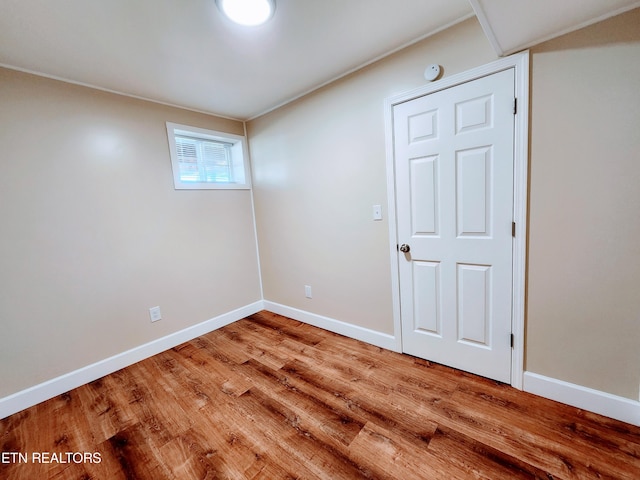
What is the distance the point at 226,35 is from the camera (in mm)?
1593

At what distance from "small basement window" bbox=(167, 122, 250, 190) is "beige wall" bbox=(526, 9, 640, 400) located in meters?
2.70

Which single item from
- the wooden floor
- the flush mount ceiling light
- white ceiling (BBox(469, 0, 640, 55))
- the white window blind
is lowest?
the wooden floor

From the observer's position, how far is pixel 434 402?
5.37 ft

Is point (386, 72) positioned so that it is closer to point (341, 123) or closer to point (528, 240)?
point (341, 123)

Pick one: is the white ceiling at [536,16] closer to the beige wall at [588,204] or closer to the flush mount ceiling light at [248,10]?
the beige wall at [588,204]

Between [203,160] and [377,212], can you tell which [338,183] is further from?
[203,160]

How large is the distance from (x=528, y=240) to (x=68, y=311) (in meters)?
3.25

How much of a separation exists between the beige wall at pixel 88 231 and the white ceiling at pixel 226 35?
310 millimetres

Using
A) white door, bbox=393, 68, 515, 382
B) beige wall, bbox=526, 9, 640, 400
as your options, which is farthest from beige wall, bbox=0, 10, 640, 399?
white door, bbox=393, 68, 515, 382

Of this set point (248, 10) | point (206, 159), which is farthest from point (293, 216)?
point (248, 10)

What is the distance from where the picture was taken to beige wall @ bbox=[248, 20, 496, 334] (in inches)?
73.3

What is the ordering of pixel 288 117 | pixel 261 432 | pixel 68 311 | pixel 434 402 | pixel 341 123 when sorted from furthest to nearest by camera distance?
pixel 288 117 < pixel 341 123 < pixel 68 311 < pixel 434 402 < pixel 261 432

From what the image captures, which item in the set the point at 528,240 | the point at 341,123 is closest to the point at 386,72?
the point at 341,123

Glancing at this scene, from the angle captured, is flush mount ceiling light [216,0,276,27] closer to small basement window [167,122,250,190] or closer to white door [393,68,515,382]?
white door [393,68,515,382]
